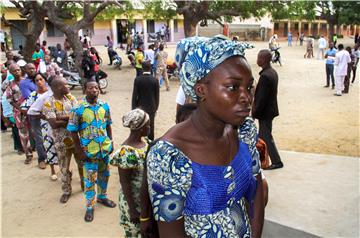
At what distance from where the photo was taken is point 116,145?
6730 mm

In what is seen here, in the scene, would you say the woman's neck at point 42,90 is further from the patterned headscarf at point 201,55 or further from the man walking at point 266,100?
the patterned headscarf at point 201,55

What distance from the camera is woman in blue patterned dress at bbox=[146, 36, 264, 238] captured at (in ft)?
4.42

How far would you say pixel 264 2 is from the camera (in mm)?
16500

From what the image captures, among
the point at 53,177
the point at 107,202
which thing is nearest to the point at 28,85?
the point at 53,177

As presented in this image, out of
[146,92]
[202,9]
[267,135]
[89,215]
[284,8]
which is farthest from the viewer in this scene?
[284,8]

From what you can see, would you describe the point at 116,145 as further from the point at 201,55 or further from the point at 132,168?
the point at 201,55

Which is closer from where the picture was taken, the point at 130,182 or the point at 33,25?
the point at 130,182

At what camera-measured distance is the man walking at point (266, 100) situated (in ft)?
14.7

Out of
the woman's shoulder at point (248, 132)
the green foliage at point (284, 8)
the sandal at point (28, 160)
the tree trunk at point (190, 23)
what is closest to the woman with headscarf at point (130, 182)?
the woman's shoulder at point (248, 132)

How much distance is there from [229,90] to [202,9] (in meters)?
15.5

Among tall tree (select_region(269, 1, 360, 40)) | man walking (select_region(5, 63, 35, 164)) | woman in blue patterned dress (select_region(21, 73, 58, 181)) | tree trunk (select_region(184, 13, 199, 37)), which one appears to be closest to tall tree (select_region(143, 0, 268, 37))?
tree trunk (select_region(184, 13, 199, 37))

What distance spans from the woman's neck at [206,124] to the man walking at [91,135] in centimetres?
271

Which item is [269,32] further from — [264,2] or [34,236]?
[34,236]

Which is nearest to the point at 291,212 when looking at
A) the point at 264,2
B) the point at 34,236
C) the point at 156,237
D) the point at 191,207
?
the point at 156,237
